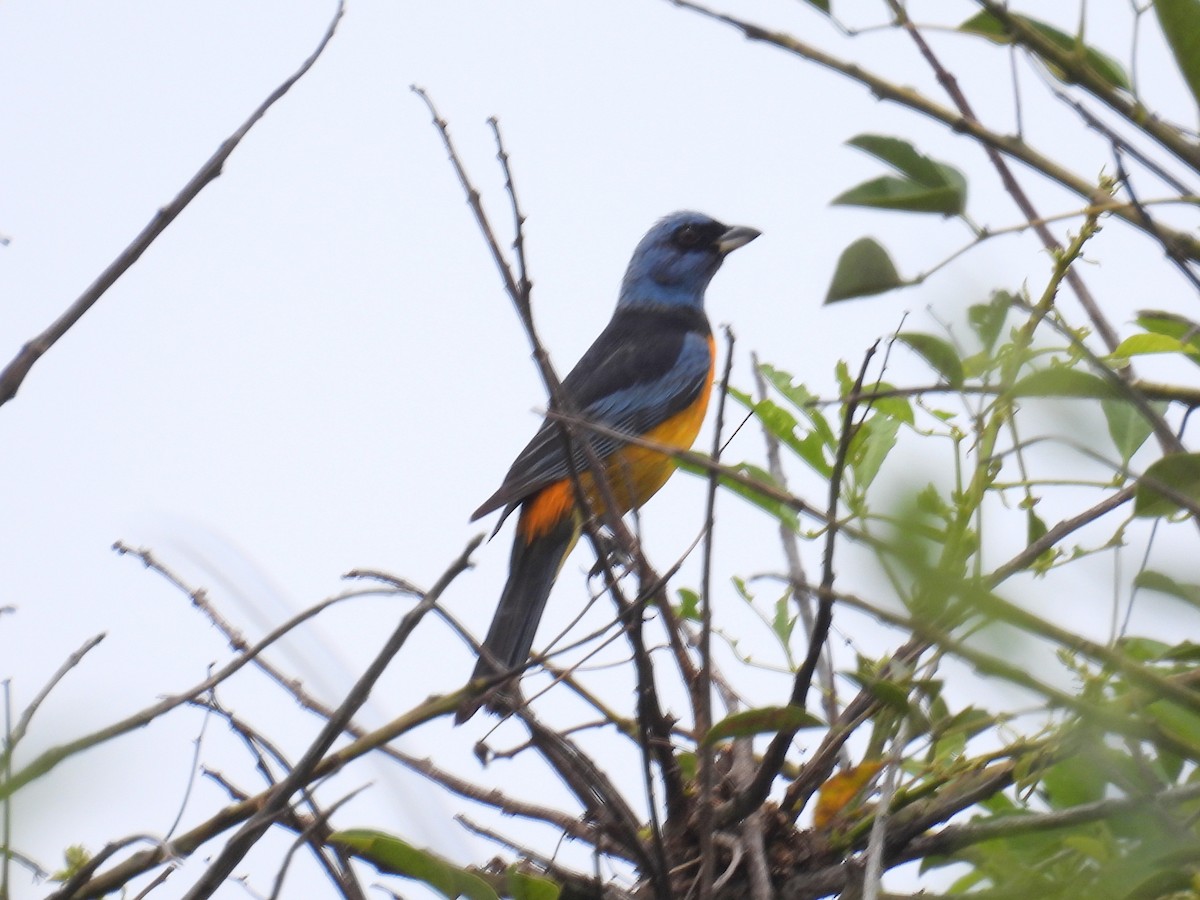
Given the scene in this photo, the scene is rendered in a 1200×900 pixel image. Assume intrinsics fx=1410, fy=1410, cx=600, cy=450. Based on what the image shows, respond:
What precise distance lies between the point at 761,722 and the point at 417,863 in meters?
0.50

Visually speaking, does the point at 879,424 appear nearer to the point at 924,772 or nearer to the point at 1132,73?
the point at 924,772

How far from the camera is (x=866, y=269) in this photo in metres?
1.46

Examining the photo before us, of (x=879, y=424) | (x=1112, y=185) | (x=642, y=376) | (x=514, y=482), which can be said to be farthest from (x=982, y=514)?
(x=642, y=376)

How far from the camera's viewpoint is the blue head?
299 inches

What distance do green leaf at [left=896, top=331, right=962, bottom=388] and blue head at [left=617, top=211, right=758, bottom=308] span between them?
19.4 ft

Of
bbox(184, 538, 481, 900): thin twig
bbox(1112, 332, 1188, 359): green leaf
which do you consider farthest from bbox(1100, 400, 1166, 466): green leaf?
bbox(184, 538, 481, 900): thin twig

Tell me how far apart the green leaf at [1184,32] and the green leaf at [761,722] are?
98cm

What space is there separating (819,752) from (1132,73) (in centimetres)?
127

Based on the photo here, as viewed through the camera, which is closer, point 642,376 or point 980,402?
point 980,402

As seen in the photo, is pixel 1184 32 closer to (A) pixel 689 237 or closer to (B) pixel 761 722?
(B) pixel 761 722

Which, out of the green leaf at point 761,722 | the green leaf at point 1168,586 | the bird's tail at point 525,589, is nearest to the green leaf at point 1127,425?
the green leaf at point 761,722

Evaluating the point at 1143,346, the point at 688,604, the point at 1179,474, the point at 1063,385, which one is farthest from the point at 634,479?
the point at 1063,385

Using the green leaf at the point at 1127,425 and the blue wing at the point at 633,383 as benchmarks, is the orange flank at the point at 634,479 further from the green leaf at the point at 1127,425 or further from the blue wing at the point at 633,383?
the green leaf at the point at 1127,425

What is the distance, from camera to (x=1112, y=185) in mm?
1706
